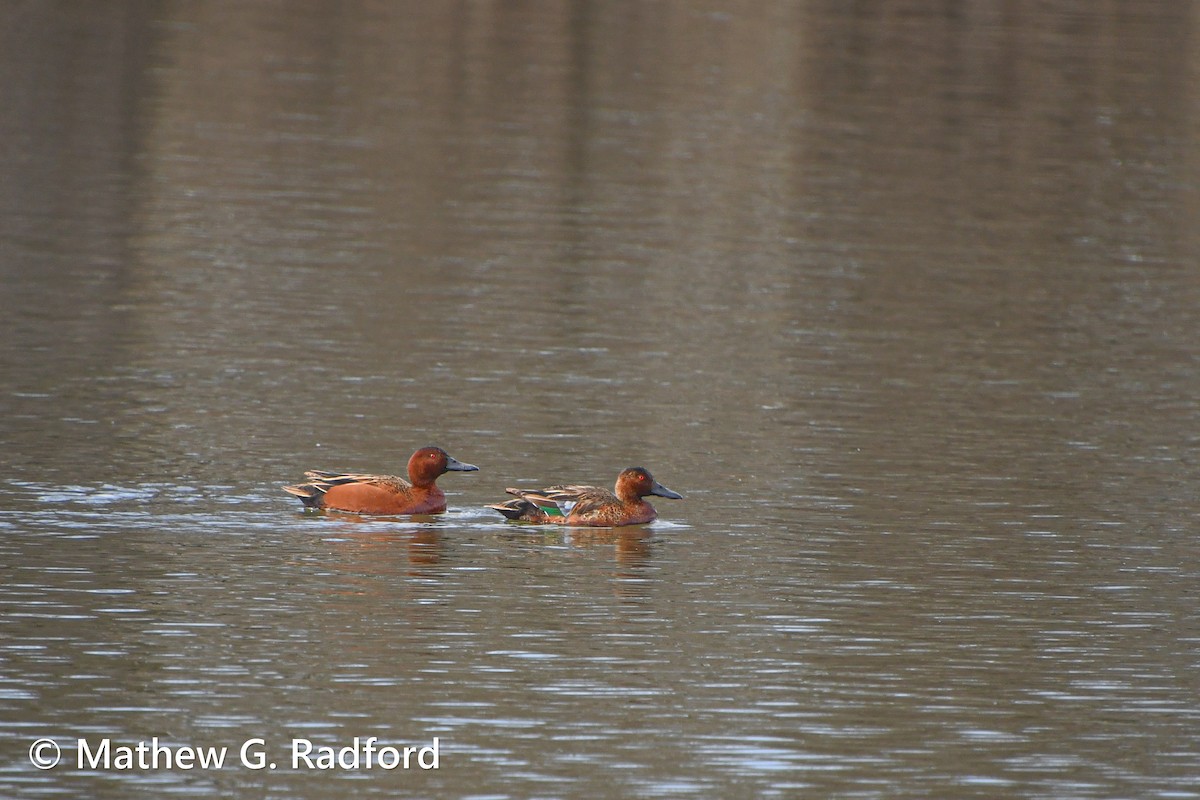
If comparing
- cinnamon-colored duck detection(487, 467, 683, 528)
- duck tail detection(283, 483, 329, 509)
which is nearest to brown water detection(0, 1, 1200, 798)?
duck tail detection(283, 483, 329, 509)

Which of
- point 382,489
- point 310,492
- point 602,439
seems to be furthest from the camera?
point 602,439

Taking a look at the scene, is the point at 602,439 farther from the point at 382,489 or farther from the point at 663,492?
the point at 382,489

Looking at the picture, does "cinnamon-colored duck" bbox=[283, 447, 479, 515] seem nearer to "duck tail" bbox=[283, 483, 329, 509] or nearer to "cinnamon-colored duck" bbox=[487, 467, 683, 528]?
"duck tail" bbox=[283, 483, 329, 509]

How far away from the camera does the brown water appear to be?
11711 mm

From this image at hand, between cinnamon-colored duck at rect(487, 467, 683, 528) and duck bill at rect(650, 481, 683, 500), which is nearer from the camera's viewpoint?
cinnamon-colored duck at rect(487, 467, 683, 528)

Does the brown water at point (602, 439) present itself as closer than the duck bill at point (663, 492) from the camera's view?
Yes

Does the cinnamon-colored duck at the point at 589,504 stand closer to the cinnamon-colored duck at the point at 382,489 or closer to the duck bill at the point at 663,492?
the duck bill at the point at 663,492

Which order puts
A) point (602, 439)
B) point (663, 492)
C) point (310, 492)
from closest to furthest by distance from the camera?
point (310, 492), point (663, 492), point (602, 439)

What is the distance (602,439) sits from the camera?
63.9 feet

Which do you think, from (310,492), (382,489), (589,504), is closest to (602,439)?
(589,504)

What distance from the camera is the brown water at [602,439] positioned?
38.4 feet

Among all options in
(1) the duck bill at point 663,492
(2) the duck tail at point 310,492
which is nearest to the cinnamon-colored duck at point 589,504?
(1) the duck bill at point 663,492

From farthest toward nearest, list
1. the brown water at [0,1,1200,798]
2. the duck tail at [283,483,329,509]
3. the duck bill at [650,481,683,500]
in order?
the duck bill at [650,481,683,500]
the duck tail at [283,483,329,509]
the brown water at [0,1,1200,798]

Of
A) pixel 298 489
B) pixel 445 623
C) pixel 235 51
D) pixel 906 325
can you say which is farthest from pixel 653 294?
pixel 235 51
